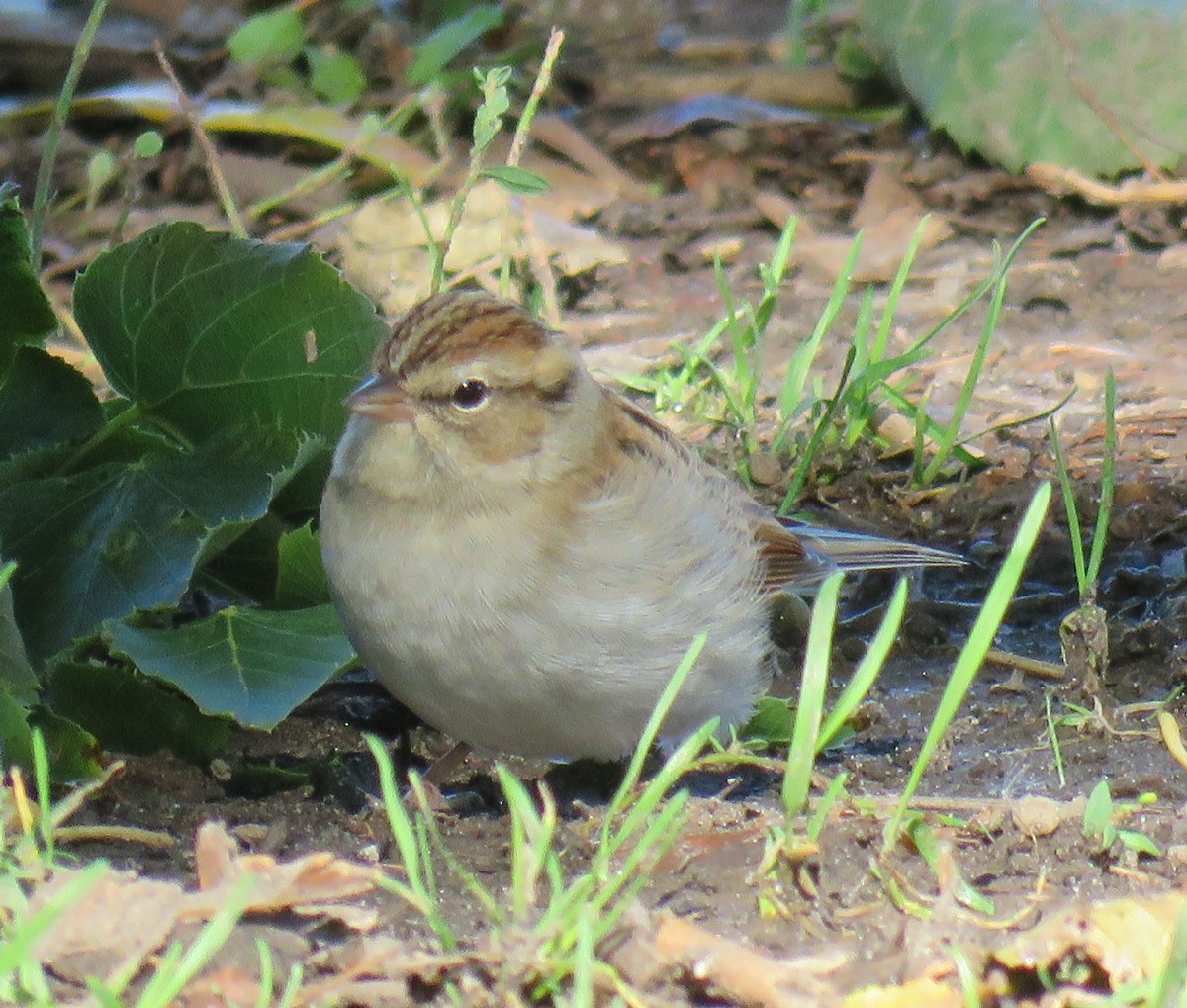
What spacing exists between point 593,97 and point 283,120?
1501mm

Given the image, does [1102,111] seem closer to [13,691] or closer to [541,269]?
[541,269]

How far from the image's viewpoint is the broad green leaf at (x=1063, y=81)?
7125 mm

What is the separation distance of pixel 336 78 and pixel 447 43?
1.69 feet

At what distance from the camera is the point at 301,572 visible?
4.32 metres

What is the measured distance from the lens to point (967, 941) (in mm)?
2844

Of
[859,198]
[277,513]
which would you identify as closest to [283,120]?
[859,198]

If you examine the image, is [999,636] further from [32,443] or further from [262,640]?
[32,443]

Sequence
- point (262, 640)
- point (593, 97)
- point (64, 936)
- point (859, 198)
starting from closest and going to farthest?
1. point (64, 936)
2. point (262, 640)
3. point (859, 198)
4. point (593, 97)

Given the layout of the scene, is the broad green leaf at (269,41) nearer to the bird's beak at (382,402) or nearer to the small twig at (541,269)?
the small twig at (541,269)

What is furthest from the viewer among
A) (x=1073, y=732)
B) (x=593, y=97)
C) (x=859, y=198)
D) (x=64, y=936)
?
(x=593, y=97)

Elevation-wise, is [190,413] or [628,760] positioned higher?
[190,413]

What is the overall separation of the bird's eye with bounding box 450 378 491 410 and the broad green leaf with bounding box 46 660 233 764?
0.85m

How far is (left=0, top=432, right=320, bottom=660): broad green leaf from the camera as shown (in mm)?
4047

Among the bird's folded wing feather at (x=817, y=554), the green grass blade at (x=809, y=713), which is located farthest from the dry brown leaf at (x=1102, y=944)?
the bird's folded wing feather at (x=817, y=554)
